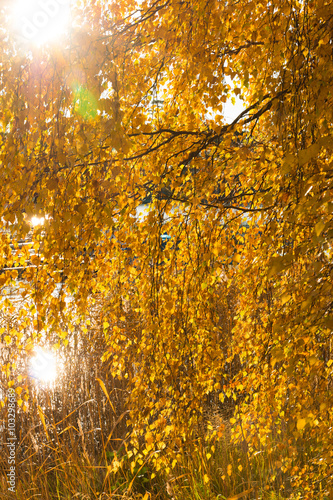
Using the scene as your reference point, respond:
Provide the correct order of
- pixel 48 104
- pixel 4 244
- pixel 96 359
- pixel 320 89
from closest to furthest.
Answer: pixel 320 89 < pixel 48 104 < pixel 4 244 < pixel 96 359

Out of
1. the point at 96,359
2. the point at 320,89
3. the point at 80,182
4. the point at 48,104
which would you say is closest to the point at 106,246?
the point at 80,182

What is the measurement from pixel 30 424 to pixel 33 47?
Result: 2893 millimetres

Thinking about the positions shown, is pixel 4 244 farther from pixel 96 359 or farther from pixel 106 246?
pixel 96 359

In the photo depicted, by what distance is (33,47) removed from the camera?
1521 millimetres

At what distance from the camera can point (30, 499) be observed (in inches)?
115

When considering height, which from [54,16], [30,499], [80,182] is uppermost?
[54,16]

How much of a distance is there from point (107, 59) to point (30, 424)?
2895mm

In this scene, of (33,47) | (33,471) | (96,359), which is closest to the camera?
(33,47)

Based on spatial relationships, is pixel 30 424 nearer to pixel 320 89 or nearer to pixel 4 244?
pixel 4 244

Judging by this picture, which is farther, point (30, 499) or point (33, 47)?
point (30, 499)

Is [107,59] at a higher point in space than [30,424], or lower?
higher

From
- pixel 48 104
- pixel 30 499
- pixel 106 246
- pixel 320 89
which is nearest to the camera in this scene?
pixel 320 89

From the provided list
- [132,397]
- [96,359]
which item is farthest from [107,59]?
[96,359]

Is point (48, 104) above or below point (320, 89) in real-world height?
above
